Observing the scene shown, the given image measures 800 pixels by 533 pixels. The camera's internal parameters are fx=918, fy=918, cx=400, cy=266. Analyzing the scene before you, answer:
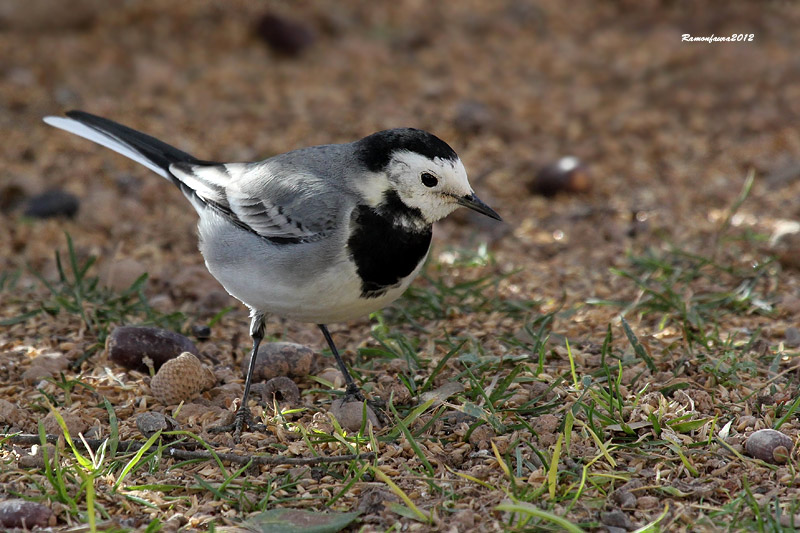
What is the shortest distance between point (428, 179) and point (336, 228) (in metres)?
0.46

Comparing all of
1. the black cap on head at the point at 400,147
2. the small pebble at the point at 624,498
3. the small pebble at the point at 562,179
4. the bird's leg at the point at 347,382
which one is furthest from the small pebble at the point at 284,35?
the small pebble at the point at 624,498

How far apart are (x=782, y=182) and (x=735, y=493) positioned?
150 inches

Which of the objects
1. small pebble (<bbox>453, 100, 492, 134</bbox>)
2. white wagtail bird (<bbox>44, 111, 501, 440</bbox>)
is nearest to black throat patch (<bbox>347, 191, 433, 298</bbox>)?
white wagtail bird (<bbox>44, 111, 501, 440</bbox>)

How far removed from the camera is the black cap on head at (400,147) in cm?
402

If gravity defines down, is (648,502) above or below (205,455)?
below

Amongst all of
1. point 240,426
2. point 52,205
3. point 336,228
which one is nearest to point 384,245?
point 336,228

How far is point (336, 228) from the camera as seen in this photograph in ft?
13.0

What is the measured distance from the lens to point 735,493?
3.29 metres

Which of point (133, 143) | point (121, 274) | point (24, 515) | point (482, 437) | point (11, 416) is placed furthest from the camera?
point (121, 274)

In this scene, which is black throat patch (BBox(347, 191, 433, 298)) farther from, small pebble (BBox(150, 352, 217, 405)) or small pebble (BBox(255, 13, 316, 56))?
small pebble (BBox(255, 13, 316, 56))

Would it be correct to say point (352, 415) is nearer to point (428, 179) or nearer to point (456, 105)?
point (428, 179)

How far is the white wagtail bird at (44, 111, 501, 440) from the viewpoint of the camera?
Answer: 12.8 ft

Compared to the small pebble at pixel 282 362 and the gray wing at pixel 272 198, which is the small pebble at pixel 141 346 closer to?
the small pebble at pixel 282 362

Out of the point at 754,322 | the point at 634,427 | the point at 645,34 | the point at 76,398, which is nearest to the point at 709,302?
the point at 754,322
